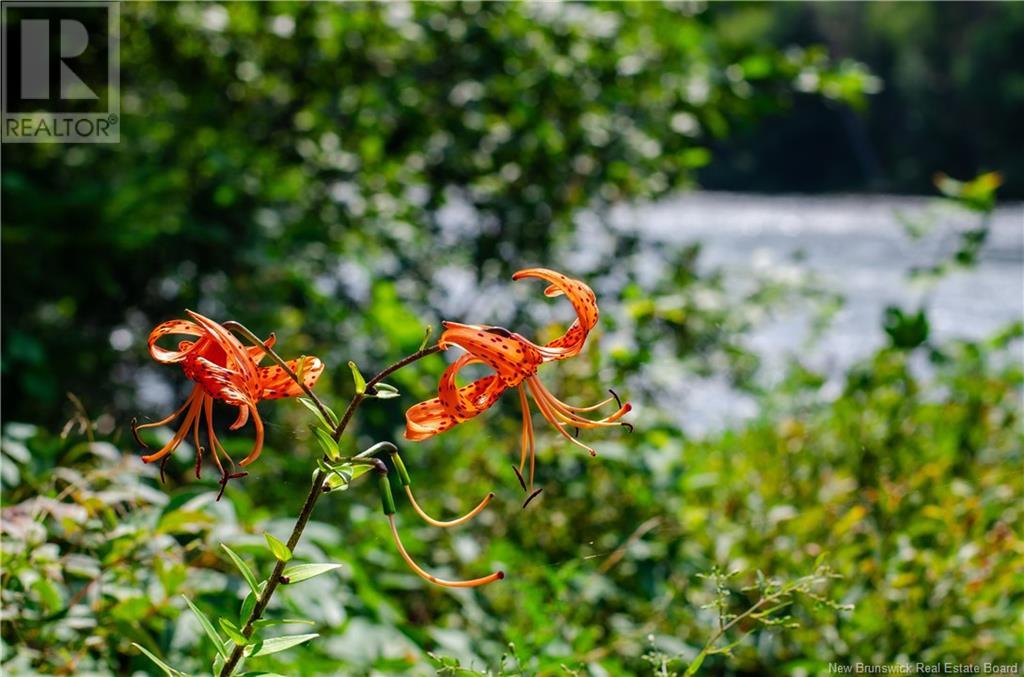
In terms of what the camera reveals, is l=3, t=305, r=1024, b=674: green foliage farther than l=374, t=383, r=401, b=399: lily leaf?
Yes

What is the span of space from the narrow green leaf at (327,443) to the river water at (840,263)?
5.89ft

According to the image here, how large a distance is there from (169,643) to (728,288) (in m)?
1.84

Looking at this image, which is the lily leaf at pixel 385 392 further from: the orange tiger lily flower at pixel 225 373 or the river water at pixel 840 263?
the river water at pixel 840 263

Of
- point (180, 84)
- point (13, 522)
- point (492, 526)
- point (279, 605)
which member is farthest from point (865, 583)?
point (180, 84)

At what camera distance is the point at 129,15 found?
120 inches

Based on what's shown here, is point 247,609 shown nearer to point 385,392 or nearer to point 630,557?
point 385,392

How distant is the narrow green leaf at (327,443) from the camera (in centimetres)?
66

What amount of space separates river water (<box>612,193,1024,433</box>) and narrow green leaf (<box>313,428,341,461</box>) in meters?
1.79

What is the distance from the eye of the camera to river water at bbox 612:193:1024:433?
273 centimetres

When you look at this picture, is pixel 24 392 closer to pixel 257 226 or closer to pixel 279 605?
pixel 257 226

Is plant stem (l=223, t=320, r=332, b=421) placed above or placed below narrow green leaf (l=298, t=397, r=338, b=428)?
above

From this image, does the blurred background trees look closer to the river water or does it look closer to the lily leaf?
the river water

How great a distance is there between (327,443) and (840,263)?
391 inches

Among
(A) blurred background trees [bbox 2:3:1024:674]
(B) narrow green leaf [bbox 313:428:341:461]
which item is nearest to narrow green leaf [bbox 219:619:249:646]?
(B) narrow green leaf [bbox 313:428:341:461]
